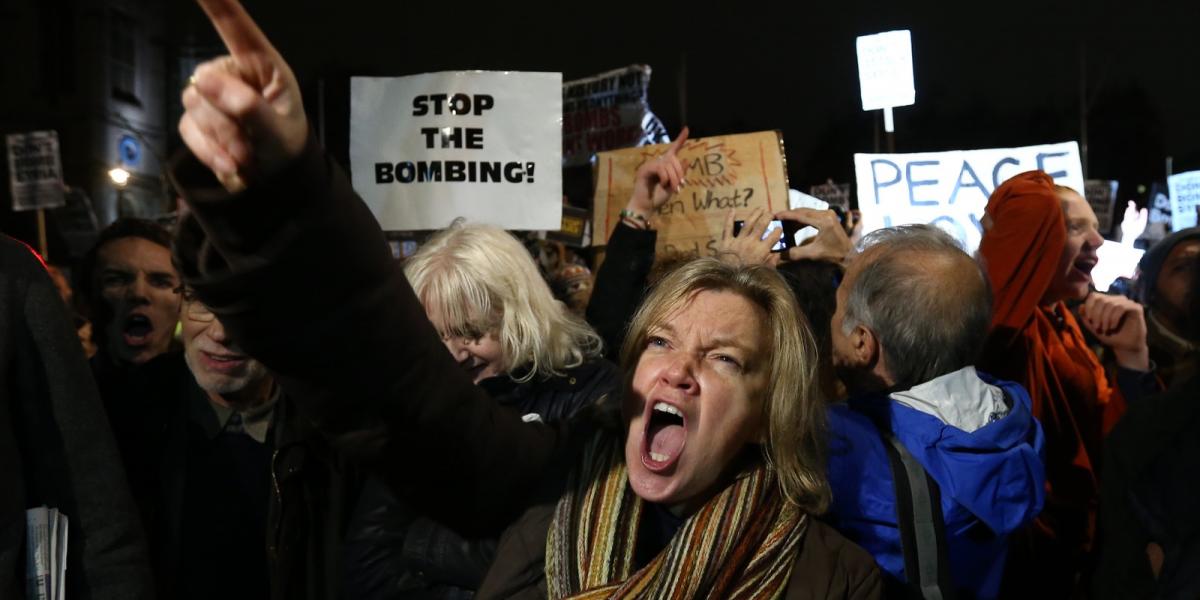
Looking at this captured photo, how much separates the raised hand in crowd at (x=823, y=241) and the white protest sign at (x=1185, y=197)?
31.4ft

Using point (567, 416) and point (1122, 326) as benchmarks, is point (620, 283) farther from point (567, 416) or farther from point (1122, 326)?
point (1122, 326)

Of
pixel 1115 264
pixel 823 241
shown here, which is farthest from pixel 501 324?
pixel 1115 264

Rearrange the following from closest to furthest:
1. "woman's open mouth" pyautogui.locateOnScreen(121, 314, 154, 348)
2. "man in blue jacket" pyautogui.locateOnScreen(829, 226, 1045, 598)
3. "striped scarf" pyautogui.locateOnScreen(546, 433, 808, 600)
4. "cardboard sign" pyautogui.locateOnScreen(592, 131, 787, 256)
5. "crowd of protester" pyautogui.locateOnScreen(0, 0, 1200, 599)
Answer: "crowd of protester" pyautogui.locateOnScreen(0, 0, 1200, 599) < "striped scarf" pyautogui.locateOnScreen(546, 433, 808, 600) < "man in blue jacket" pyautogui.locateOnScreen(829, 226, 1045, 598) < "woman's open mouth" pyautogui.locateOnScreen(121, 314, 154, 348) < "cardboard sign" pyautogui.locateOnScreen(592, 131, 787, 256)

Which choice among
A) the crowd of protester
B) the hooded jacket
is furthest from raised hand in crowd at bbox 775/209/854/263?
the hooded jacket

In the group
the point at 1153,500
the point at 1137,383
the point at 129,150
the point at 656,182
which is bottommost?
the point at 1153,500

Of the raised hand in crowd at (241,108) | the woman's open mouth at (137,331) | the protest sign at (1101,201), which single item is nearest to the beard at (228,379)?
the woman's open mouth at (137,331)

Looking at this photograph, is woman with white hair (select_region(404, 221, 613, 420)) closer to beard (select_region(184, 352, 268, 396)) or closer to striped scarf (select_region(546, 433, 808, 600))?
beard (select_region(184, 352, 268, 396))

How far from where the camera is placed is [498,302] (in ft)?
10.1

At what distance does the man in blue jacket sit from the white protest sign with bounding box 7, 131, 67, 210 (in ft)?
32.2

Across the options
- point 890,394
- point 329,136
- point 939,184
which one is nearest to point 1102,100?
point 329,136

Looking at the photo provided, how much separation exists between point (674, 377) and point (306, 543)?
3.64 feet

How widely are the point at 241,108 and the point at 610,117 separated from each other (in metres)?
7.96

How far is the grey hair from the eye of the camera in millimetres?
2783

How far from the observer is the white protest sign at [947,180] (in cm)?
520
